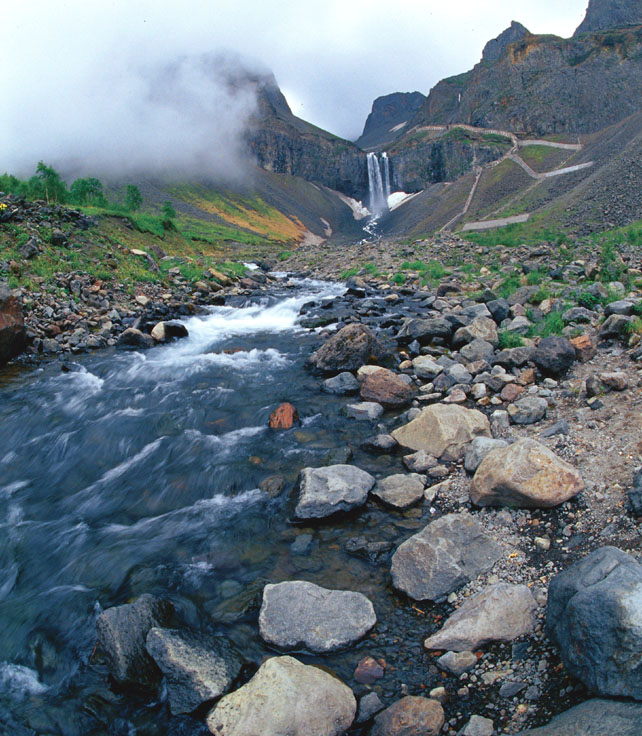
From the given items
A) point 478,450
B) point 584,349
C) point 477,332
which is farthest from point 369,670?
point 477,332

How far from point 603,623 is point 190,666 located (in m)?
3.57

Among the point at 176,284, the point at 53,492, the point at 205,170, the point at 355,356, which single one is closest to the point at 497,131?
the point at 205,170

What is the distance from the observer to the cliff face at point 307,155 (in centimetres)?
16312

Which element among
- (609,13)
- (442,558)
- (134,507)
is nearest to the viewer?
(442,558)

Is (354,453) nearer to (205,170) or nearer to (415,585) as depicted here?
(415,585)

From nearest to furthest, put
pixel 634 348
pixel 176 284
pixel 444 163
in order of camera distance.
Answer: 1. pixel 634 348
2. pixel 176 284
3. pixel 444 163

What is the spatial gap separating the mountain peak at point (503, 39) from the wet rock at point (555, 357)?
22699 centimetres

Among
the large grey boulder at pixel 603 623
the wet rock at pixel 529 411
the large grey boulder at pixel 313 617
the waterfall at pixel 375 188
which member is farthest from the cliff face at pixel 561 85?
the large grey boulder at pixel 313 617

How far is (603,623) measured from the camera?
3.10 m

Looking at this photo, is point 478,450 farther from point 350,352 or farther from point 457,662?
point 350,352

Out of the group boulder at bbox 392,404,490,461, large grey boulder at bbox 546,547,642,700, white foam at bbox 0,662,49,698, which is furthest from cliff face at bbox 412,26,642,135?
white foam at bbox 0,662,49,698

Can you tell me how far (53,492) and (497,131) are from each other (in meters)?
124

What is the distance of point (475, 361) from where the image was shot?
1111cm

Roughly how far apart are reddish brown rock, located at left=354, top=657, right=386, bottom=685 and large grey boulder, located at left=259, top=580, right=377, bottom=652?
0.26 metres
